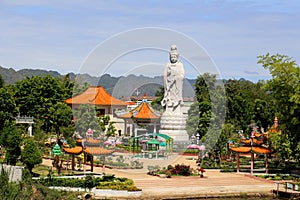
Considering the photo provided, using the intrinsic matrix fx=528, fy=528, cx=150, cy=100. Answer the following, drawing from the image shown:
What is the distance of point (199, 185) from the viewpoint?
20469mm

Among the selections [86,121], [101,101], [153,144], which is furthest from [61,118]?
[101,101]

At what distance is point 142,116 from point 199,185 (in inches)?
606

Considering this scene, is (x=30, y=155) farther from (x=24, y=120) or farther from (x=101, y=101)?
(x=101, y=101)

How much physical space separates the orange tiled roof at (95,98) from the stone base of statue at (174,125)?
281 inches

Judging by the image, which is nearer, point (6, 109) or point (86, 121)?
point (6, 109)

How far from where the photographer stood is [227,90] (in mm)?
42156

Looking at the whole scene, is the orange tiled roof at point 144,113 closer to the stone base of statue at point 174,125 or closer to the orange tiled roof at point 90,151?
the stone base of statue at point 174,125

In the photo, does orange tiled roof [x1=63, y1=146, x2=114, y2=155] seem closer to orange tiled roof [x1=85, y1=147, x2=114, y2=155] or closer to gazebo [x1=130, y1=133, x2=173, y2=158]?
orange tiled roof [x1=85, y1=147, x2=114, y2=155]

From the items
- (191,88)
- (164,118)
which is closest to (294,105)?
(164,118)

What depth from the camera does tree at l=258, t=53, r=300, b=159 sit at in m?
21.4

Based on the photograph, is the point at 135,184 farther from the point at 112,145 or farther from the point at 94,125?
the point at 94,125

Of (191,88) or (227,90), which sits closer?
(191,88)

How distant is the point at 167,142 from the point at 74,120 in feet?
20.8

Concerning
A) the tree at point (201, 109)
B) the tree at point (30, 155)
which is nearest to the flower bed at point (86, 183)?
the tree at point (30, 155)
